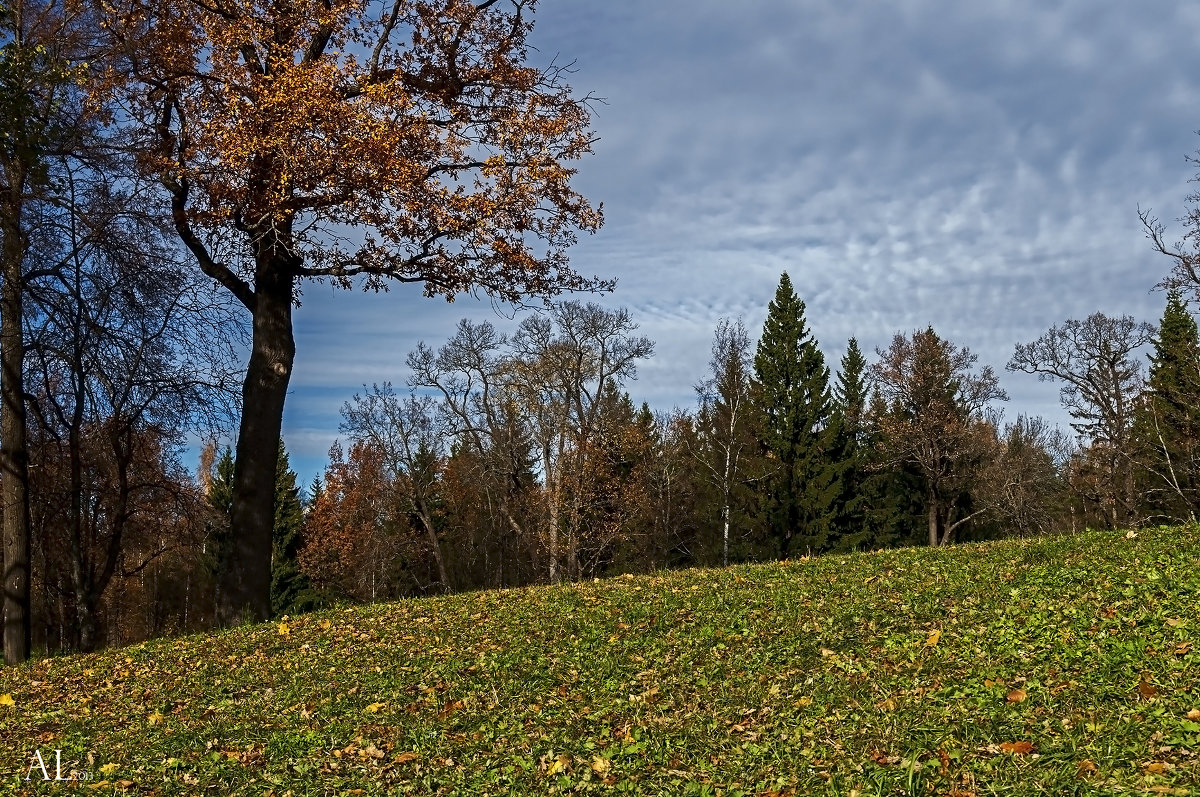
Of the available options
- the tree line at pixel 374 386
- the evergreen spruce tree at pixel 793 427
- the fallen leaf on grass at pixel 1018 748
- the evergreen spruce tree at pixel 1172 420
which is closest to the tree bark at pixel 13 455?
the tree line at pixel 374 386

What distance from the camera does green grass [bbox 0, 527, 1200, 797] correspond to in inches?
184

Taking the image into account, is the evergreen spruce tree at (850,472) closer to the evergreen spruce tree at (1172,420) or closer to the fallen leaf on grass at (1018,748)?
the evergreen spruce tree at (1172,420)

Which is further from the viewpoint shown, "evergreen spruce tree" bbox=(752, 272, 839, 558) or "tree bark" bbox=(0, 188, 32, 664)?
"evergreen spruce tree" bbox=(752, 272, 839, 558)

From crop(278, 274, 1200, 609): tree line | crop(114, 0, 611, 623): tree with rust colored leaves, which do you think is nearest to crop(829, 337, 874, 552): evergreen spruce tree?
crop(278, 274, 1200, 609): tree line

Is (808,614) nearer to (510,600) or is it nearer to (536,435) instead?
(510,600)

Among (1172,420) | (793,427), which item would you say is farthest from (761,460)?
(1172,420)

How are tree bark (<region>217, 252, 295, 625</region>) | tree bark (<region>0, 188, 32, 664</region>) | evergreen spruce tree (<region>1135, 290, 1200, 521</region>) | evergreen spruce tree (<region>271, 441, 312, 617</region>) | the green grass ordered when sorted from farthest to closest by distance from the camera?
evergreen spruce tree (<region>271, 441, 312, 617</region>)
evergreen spruce tree (<region>1135, 290, 1200, 521</region>)
tree bark (<region>0, 188, 32, 664</region>)
tree bark (<region>217, 252, 295, 625</region>)
the green grass

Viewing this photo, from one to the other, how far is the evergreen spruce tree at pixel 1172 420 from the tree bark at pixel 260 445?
31.4 metres

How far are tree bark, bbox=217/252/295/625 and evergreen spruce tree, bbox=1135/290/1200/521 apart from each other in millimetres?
31395

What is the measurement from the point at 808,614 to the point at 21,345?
11.3 meters

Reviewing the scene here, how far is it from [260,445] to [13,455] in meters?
3.58

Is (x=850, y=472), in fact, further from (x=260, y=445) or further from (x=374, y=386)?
(x=260, y=445)

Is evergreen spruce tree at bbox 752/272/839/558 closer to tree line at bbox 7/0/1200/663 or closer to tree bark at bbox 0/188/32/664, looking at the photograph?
Result: tree line at bbox 7/0/1200/663

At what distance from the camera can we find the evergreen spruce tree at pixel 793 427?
37375 millimetres
